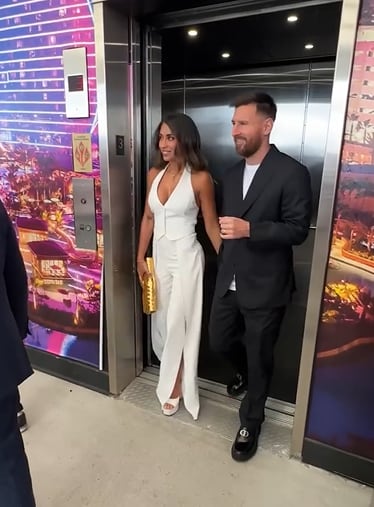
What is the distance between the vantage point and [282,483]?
160 centimetres

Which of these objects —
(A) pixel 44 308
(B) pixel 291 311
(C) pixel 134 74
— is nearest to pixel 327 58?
(B) pixel 291 311

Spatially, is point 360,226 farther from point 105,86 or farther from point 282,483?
point 105,86

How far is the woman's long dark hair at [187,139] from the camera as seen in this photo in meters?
1.73

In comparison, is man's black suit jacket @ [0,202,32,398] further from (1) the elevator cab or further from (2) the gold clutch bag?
(1) the elevator cab

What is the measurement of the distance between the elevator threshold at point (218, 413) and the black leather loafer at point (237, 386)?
1.6 inches

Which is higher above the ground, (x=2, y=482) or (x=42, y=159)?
(x=42, y=159)

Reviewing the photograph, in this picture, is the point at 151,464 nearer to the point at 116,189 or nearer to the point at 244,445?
the point at 244,445

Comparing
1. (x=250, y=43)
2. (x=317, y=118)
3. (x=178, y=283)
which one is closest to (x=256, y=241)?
(x=178, y=283)

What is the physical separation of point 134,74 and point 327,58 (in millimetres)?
3577

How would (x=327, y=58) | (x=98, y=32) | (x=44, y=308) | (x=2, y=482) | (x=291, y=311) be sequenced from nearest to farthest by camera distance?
(x=2, y=482)
(x=98, y=32)
(x=44, y=308)
(x=291, y=311)
(x=327, y=58)

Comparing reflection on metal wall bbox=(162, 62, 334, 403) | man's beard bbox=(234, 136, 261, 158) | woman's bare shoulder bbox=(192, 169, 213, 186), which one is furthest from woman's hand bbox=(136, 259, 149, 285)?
reflection on metal wall bbox=(162, 62, 334, 403)

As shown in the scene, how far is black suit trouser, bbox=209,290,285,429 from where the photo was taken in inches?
65.2

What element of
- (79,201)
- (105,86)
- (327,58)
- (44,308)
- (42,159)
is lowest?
(44,308)

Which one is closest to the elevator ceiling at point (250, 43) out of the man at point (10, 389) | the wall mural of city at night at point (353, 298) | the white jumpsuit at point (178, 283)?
the white jumpsuit at point (178, 283)
